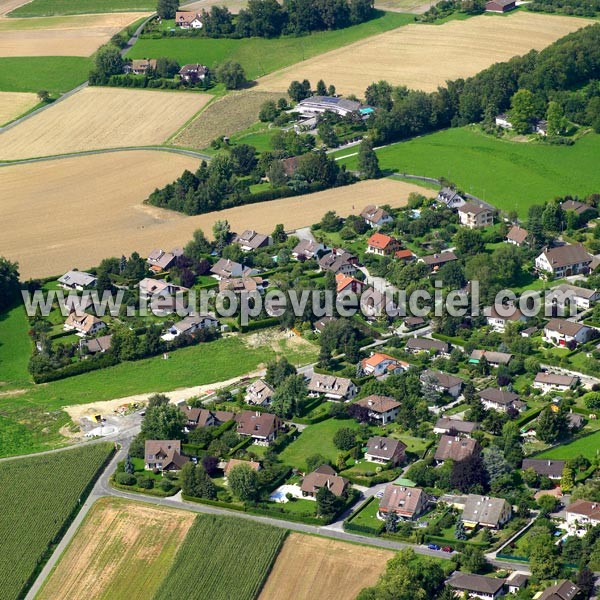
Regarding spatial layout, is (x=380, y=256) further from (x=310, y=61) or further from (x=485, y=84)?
(x=310, y=61)

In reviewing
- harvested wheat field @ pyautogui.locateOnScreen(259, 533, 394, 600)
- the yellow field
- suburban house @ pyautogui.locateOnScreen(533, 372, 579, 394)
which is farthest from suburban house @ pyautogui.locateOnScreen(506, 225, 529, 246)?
harvested wheat field @ pyautogui.locateOnScreen(259, 533, 394, 600)

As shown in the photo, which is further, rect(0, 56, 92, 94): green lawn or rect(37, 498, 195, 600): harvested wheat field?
rect(0, 56, 92, 94): green lawn

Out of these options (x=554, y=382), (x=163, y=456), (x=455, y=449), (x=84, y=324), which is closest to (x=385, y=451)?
(x=455, y=449)

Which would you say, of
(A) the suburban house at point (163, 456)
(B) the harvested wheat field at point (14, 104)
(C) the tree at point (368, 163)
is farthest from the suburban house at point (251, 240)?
(B) the harvested wheat field at point (14, 104)

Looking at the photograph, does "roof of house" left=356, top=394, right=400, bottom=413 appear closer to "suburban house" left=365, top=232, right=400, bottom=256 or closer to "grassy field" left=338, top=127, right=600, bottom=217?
"suburban house" left=365, top=232, right=400, bottom=256

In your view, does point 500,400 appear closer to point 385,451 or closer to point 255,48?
point 385,451
